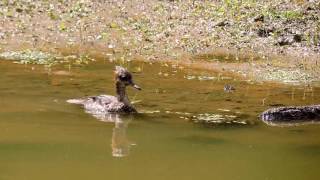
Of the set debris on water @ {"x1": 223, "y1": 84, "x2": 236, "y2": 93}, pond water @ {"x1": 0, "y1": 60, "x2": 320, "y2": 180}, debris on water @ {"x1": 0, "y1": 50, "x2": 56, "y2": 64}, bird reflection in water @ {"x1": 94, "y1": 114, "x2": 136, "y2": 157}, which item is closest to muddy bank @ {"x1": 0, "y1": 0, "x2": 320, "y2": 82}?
debris on water @ {"x1": 0, "y1": 50, "x2": 56, "y2": 64}

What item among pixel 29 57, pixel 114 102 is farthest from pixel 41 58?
pixel 114 102

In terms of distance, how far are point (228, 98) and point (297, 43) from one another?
297 inches

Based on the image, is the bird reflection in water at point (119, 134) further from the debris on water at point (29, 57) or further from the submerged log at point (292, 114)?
the debris on water at point (29, 57)

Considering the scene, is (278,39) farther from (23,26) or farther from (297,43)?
Answer: (23,26)

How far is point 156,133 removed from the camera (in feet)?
37.6

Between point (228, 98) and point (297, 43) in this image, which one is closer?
point (228, 98)

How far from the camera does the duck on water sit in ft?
44.1

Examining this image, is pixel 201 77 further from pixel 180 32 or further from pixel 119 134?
pixel 119 134

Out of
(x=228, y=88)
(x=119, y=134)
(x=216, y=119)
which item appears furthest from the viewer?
(x=228, y=88)

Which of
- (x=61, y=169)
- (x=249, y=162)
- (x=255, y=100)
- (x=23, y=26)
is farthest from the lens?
(x=23, y=26)

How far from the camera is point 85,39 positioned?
22844 mm

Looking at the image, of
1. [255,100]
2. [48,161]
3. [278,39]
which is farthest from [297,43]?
[48,161]

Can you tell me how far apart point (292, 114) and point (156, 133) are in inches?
98.3

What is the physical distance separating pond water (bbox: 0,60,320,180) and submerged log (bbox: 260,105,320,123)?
0.91 feet
